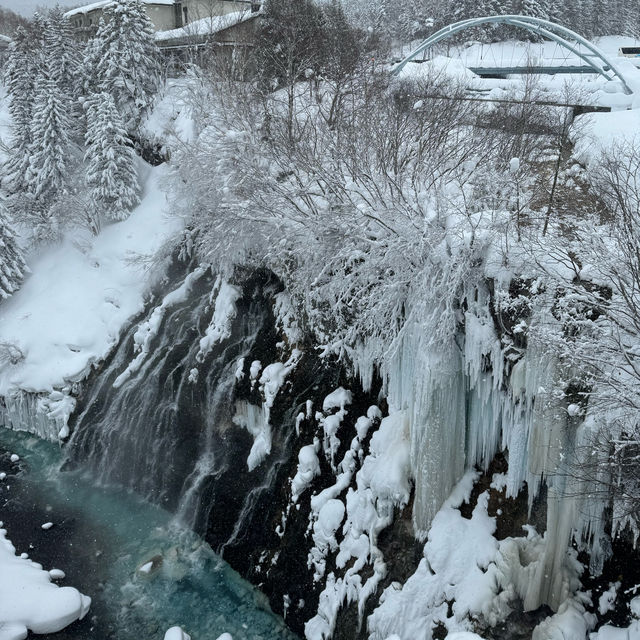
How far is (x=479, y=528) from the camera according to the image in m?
8.81

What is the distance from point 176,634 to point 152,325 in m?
9.11

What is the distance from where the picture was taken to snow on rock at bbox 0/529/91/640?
33.9 ft

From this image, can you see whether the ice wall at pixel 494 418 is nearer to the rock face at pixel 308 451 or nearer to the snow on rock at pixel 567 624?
the rock face at pixel 308 451

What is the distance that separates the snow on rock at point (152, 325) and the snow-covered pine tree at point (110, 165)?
5921 millimetres

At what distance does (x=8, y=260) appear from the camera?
20031 millimetres

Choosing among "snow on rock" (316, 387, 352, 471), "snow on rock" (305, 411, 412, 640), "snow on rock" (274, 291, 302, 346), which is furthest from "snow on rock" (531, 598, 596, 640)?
"snow on rock" (274, 291, 302, 346)

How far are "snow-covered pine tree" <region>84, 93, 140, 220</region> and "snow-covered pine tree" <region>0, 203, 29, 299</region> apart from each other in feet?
10.5

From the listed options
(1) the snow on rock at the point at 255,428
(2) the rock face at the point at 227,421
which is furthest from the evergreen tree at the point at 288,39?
(1) the snow on rock at the point at 255,428

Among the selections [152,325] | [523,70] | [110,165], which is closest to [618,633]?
[152,325]

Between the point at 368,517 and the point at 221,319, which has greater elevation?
the point at 221,319

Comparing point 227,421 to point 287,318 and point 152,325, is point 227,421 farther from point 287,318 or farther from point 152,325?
point 152,325

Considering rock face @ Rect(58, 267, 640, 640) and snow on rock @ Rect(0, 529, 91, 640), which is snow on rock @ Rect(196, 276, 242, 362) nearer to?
rock face @ Rect(58, 267, 640, 640)

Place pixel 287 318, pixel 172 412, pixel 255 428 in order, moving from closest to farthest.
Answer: pixel 255 428 < pixel 287 318 < pixel 172 412

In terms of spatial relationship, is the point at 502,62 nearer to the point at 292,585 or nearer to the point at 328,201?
the point at 328,201
